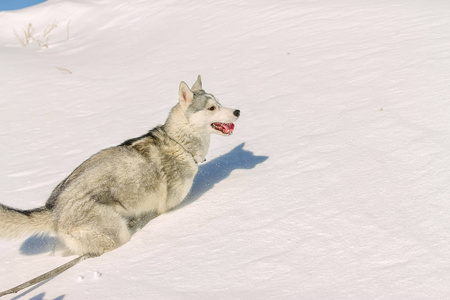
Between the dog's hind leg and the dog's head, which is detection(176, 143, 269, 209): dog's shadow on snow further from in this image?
the dog's hind leg

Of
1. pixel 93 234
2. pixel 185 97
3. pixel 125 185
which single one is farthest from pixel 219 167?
pixel 93 234

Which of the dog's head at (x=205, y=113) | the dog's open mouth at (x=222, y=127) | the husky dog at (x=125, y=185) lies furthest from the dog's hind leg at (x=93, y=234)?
the dog's open mouth at (x=222, y=127)

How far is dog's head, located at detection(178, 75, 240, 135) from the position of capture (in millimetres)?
4859

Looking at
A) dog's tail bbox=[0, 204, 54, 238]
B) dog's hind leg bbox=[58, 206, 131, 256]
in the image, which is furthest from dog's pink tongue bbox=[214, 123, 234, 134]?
dog's tail bbox=[0, 204, 54, 238]

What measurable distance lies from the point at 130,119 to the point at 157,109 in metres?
0.45

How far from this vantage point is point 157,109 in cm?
752

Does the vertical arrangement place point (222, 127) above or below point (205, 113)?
below

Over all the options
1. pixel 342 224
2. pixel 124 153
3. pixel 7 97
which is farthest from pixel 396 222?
pixel 7 97

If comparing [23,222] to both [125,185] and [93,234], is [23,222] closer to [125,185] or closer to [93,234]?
[93,234]

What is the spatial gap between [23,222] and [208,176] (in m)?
1.99

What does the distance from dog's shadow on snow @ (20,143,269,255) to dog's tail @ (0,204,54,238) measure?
0.29 m

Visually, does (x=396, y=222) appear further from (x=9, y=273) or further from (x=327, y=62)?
(x=327, y=62)

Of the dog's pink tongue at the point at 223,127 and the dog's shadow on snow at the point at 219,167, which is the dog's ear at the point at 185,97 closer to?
the dog's pink tongue at the point at 223,127

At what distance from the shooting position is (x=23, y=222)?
3.87 m
